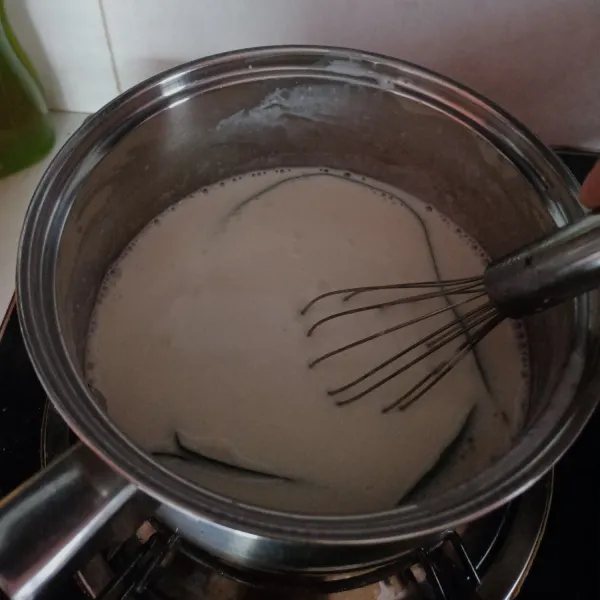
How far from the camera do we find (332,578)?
1.97 feet

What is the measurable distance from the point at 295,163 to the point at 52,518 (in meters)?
0.51

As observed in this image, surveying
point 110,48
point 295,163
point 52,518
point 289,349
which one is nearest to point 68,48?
point 110,48

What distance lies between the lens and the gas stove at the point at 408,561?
1.92ft

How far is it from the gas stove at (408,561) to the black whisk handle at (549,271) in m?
0.21

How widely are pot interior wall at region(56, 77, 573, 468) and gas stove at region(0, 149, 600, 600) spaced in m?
0.09

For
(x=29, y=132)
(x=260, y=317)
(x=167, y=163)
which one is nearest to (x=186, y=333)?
(x=260, y=317)

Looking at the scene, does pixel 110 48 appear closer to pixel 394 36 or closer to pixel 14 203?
pixel 14 203

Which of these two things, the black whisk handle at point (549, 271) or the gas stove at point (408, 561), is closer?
the black whisk handle at point (549, 271)

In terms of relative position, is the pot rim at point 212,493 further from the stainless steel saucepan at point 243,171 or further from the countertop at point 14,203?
the countertop at point 14,203

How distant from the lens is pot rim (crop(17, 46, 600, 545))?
42 centimetres

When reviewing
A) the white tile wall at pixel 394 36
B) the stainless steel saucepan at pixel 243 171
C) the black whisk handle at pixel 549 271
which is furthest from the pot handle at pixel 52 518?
the white tile wall at pixel 394 36

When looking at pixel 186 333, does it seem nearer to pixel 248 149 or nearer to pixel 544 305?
pixel 248 149

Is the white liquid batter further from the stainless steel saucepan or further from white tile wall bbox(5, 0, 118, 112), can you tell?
white tile wall bbox(5, 0, 118, 112)

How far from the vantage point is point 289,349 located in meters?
0.70
